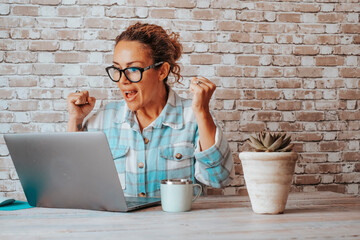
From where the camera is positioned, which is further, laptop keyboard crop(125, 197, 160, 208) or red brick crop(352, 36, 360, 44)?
red brick crop(352, 36, 360, 44)

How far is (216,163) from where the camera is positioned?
161 cm

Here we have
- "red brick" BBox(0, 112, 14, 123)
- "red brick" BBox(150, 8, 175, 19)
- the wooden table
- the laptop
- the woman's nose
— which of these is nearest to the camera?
the wooden table

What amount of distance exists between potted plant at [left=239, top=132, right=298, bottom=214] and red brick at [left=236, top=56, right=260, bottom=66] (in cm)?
156

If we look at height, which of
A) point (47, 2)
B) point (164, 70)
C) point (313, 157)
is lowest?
point (313, 157)

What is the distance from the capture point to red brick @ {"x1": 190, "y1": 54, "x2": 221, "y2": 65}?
8.62 ft

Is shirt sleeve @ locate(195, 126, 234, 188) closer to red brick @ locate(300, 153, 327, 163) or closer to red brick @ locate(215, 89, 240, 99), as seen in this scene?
red brick @ locate(215, 89, 240, 99)

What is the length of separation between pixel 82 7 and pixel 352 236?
2154 mm

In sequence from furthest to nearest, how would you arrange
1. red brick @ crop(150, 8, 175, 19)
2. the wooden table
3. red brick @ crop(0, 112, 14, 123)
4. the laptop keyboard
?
red brick @ crop(150, 8, 175, 19) → red brick @ crop(0, 112, 14, 123) → the laptop keyboard → the wooden table

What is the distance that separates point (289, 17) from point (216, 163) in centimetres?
152

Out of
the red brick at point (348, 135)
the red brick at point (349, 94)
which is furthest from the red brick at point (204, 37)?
the red brick at point (348, 135)

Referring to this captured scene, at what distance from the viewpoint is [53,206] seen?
126 cm

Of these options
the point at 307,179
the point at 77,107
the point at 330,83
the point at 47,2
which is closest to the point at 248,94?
the point at 330,83

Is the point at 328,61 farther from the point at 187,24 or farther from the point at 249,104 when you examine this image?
the point at 187,24

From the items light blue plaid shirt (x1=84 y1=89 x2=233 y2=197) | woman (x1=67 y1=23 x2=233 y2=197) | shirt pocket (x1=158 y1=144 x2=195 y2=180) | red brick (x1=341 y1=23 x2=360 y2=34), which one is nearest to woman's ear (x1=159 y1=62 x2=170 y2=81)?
woman (x1=67 y1=23 x2=233 y2=197)
